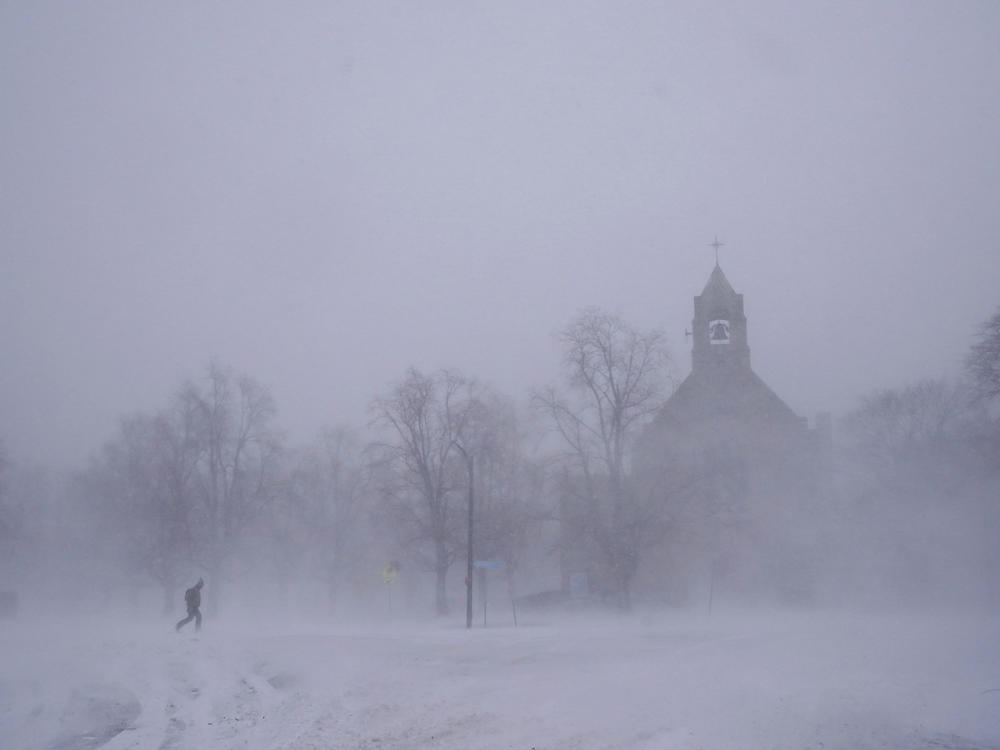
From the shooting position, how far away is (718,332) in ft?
161

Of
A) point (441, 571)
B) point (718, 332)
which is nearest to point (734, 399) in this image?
point (718, 332)

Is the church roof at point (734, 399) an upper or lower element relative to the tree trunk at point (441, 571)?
upper

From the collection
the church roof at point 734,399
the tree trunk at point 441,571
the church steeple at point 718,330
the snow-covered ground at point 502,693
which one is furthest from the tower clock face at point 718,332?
the snow-covered ground at point 502,693

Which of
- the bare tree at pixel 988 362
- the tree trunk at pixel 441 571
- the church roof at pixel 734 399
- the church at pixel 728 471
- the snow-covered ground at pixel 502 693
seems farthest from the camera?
the church roof at pixel 734 399

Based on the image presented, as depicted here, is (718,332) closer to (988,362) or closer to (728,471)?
(728,471)

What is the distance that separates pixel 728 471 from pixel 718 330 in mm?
12034

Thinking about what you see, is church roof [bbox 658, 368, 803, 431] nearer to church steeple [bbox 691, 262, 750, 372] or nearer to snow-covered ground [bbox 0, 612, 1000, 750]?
church steeple [bbox 691, 262, 750, 372]

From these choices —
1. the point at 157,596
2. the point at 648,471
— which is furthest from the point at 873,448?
the point at 157,596

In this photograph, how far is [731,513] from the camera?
39.3m

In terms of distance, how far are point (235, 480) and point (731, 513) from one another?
23.4m

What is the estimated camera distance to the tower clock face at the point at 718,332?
48969 mm

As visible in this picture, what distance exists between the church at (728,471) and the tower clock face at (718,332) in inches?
2.2

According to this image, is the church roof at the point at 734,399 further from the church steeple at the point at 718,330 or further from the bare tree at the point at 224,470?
the bare tree at the point at 224,470

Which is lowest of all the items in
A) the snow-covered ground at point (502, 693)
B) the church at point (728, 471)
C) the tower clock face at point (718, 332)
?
the snow-covered ground at point (502, 693)
